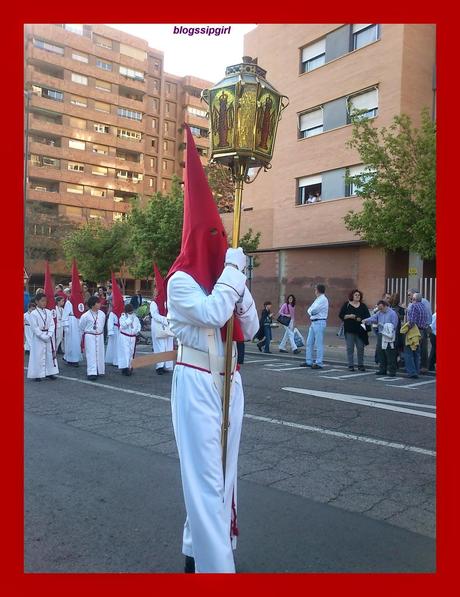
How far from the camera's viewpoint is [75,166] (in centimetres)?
5075

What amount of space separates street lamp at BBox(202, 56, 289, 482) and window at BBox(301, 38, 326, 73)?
70.4 ft

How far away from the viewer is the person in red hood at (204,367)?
2.83m

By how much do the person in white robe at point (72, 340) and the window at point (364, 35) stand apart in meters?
14.9

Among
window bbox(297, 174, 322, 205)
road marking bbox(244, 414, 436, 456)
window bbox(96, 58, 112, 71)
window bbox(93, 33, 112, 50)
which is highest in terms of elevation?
window bbox(93, 33, 112, 50)

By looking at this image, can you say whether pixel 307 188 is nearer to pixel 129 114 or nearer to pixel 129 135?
pixel 129 135

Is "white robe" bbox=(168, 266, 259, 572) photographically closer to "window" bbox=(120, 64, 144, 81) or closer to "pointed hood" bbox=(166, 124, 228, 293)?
"pointed hood" bbox=(166, 124, 228, 293)

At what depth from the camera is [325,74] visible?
22.6 meters

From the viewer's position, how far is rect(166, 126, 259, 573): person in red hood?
283 centimetres

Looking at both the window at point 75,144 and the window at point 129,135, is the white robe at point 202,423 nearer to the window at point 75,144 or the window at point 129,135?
the window at point 75,144

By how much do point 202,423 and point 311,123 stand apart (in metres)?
22.4

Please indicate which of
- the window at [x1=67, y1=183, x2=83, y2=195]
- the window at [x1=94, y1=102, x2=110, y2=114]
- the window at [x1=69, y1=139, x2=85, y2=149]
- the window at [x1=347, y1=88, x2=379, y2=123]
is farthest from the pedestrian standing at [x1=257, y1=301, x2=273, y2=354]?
the window at [x1=94, y1=102, x2=110, y2=114]

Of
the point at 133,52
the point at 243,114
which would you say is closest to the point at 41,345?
the point at 243,114

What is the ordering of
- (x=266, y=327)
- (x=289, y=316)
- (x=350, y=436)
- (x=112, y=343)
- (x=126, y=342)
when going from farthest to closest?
(x=266, y=327), (x=289, y=316), (x=112, y=343), (x=126, y=342), (x=350, y=436)

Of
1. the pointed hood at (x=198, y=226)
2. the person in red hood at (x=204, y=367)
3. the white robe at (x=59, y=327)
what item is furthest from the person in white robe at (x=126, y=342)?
the pointed hood at (x=198, y=226)
